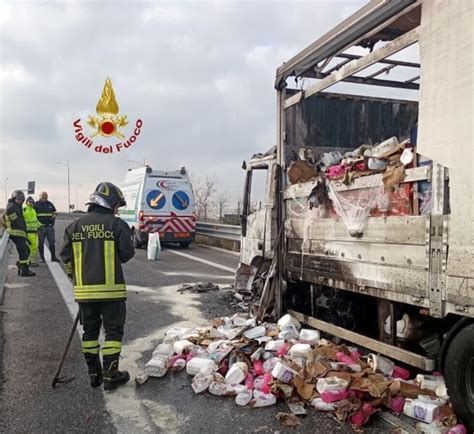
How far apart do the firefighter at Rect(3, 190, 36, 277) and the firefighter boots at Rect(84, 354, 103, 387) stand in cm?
667

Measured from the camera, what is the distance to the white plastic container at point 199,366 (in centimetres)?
453

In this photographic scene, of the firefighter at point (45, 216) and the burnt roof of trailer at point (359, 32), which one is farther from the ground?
the burnt roof of trailer at point (359, 32)

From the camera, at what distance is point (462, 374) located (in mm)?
3418

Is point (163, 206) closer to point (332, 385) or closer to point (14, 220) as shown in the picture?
point (14, 220)

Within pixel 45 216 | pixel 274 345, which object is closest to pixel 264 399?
pixel 274 345

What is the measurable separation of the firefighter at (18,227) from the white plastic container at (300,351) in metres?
7.44

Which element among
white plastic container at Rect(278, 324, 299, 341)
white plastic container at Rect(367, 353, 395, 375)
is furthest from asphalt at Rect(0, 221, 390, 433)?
white plastic container at Rect(278, 324, 299, 341)

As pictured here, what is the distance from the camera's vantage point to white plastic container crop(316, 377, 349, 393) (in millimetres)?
3896

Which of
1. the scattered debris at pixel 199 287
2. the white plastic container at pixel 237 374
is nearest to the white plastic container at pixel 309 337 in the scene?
the white plastic container at pixel 237 374

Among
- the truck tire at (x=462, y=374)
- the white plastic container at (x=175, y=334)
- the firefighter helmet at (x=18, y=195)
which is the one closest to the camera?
the truck tire at (x=462, y=374)

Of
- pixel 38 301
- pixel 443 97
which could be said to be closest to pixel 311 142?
pixel 443 97

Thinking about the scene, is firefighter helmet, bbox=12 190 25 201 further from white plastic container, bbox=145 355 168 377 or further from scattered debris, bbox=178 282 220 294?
white plastic container, bbox=145 355 168 377

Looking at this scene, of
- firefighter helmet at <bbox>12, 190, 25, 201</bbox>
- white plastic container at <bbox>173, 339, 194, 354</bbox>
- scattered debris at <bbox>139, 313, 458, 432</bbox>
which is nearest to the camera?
scattered debris at <bbox>139, 313, 458, 432</bbox>

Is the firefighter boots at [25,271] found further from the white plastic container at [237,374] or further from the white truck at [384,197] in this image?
the white plastic container at [237,374]
